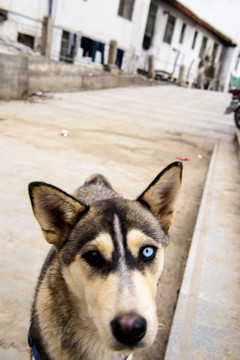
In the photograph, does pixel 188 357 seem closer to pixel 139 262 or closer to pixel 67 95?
pixel 139 262

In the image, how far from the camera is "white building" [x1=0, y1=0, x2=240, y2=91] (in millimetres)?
16859

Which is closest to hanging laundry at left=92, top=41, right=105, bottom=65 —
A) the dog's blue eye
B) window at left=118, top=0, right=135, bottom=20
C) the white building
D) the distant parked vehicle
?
the white building

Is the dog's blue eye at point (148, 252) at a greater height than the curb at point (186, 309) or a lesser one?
greater

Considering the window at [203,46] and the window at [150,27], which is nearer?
the window at [150,27]

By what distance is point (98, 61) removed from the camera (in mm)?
22188

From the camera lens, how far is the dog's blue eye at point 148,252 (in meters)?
1.94

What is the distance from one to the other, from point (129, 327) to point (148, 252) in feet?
1.76

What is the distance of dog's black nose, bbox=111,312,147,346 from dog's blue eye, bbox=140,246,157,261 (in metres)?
0.45

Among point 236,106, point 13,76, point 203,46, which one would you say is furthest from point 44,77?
point 203,46

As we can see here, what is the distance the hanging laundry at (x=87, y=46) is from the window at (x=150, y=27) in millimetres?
8156

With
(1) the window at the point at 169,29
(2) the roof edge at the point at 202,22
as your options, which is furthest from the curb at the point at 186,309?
(1) the window at the point at 169,29

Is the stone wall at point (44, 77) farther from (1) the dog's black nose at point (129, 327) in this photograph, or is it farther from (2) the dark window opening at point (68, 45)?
(1) the dog's black nose at point (129, 327)

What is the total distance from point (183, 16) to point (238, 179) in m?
30.2

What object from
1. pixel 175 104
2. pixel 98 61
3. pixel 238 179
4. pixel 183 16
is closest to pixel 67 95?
pixel 175 104
